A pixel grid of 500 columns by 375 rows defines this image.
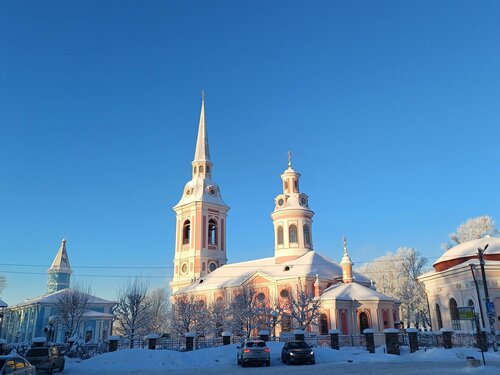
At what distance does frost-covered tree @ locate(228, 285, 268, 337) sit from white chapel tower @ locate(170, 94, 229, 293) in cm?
1146

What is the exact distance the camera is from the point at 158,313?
71.9m

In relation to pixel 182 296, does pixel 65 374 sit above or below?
below

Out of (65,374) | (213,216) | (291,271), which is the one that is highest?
(213,216)

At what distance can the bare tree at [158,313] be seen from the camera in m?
62.2

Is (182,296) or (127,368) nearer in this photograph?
(127,368)

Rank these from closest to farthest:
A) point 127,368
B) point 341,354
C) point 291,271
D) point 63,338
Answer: point 127,368 < point 341,354 < point 291,271 < point 63,338

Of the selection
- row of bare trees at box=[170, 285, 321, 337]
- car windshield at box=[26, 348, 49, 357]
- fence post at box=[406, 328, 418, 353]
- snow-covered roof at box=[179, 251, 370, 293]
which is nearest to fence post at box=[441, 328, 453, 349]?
fence post at box=[406, 328, 418, 353]

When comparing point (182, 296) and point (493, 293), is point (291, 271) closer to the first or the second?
point (182, 296)

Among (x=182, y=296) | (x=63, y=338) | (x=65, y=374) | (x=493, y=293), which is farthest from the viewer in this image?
(x=63, y=338)

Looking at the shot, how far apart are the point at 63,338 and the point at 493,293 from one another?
51235 millimetres

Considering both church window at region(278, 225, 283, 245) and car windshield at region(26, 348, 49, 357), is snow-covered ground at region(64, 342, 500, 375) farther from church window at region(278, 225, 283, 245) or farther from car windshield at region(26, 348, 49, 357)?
church window at region(278, 225, 283, 245)

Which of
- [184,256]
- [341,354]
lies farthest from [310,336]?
[184,256]

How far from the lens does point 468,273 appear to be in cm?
3488

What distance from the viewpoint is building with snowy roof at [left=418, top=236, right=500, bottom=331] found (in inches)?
1308
